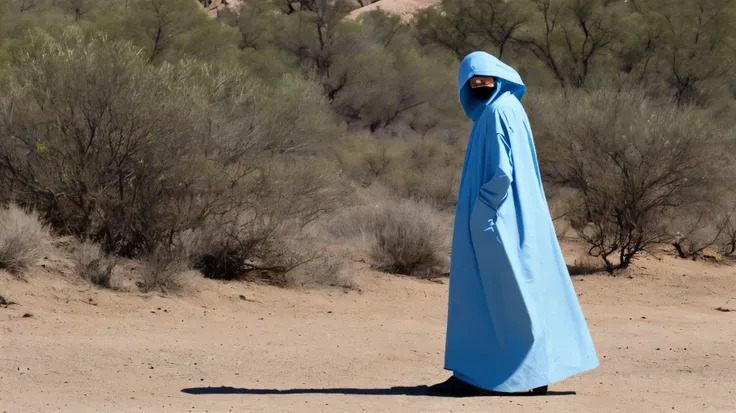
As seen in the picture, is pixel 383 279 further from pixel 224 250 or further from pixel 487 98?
pixel 487 98

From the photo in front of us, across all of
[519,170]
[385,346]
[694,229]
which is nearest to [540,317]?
[519,170]

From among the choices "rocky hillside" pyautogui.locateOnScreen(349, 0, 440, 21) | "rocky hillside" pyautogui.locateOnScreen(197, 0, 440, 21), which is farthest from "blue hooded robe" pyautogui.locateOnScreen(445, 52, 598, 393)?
"rocky hillside" pyautogui.locateOnScreen(349, 0, 440, 21)

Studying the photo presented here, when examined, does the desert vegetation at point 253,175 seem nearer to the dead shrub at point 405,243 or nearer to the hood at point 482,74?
the dead shrub at point 405,243

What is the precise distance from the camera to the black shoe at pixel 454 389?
20.5 feet

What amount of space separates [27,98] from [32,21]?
14.2 meters

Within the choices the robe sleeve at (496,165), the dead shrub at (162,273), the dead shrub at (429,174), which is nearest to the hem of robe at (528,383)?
the robe sleeve at (496,165)

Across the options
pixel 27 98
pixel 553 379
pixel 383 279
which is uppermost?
pixel 27 98

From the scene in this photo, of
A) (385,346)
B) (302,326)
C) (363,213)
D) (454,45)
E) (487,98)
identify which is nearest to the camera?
(487,98)

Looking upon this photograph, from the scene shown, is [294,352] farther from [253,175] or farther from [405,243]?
[405,243]

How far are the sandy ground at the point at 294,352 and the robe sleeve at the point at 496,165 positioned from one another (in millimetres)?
1169

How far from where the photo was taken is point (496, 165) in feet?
20.0

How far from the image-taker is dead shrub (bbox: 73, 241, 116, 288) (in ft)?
33.7

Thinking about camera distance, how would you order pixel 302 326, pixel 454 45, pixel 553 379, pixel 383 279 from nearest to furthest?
1. pixel 553 379
2. pixel 302 326
3. pixel 383 279
4. pixel 454 45

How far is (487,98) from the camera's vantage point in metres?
6.47
